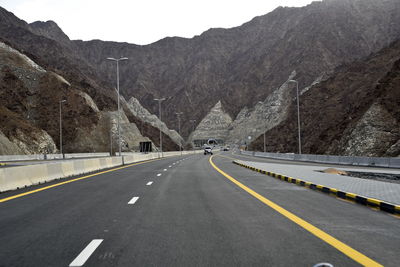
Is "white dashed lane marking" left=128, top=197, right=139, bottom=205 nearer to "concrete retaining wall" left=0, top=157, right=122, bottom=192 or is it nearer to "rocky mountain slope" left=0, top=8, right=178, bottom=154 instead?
"concrete retaining wall" left=0, top=157, right=122, bottom=192

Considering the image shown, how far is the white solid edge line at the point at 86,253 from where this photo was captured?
206 inches

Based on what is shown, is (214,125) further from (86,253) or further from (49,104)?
(86,253)

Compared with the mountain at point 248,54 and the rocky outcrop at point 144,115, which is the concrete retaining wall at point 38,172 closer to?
the mountain at point 248,54

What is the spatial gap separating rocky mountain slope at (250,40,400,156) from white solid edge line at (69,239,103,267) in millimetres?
38124

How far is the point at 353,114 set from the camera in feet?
186

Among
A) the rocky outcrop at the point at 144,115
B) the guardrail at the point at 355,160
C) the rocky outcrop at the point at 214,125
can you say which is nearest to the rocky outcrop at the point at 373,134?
the guardrail at the point at 355,160

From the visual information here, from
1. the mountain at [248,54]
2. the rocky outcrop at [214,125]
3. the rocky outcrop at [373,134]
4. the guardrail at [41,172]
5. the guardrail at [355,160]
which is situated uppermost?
the mountain at [248,54]

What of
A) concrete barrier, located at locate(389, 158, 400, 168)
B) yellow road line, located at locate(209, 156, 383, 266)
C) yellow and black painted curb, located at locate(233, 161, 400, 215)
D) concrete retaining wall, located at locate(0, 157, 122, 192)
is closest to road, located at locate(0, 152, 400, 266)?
yellow road line, located at locate(209, 156, 383, 266)

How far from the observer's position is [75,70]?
413ft

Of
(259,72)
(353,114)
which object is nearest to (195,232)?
(353,114)

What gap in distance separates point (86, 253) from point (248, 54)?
526 ft

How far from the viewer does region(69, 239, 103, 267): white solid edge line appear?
523 cm

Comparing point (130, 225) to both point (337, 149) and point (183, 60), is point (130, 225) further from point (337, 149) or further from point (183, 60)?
point (183, 60)

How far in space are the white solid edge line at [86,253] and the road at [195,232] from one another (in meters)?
0.01
